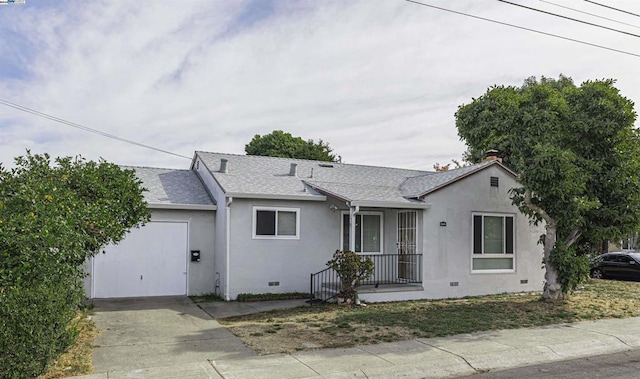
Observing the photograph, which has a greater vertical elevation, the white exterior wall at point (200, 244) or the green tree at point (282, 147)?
the green tree at point (282, 147)

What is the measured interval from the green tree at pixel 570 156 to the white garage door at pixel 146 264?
8.88m

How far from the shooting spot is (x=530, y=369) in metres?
7.68

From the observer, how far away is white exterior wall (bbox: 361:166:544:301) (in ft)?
47.6

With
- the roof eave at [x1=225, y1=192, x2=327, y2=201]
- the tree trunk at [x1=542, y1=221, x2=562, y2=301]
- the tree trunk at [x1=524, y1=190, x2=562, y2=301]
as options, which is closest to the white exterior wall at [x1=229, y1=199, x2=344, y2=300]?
the roof eave at [x1=225, y1=192, x2=327, y2=201]

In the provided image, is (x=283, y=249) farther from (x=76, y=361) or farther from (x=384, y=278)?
(x=76, y=361)

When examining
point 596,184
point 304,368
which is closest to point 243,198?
point 304,368

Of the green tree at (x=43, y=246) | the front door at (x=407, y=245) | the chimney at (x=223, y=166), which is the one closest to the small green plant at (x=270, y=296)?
the front door at (x=407, y=245)

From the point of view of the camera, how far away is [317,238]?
1501 centimetres

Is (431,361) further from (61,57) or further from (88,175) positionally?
(61,57)

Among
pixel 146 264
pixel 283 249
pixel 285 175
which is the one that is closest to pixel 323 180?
pixel 285 175

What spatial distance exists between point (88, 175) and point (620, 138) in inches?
486

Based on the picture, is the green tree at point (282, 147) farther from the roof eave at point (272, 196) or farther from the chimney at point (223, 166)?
the roof eave at point (272, 196)

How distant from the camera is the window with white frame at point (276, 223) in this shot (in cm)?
1427

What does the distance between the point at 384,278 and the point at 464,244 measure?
259 cm
